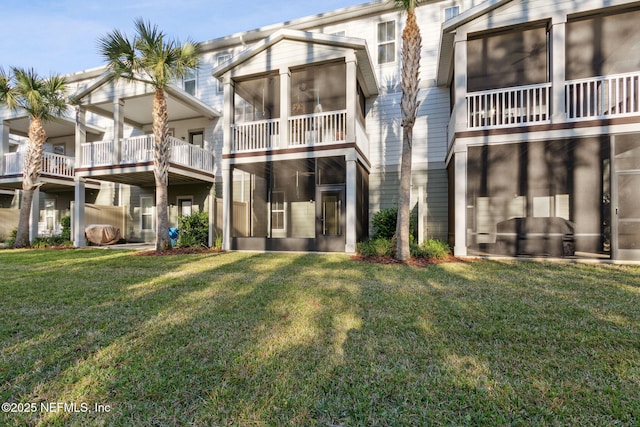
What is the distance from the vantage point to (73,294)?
4.47 metres

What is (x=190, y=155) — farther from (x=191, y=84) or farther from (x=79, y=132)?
(x=79, y=132)

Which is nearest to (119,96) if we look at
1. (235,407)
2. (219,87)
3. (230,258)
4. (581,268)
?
(219,87)

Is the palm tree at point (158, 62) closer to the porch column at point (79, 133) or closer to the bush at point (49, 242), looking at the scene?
the porch column at point (79, 133)

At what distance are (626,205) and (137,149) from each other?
1592 cm

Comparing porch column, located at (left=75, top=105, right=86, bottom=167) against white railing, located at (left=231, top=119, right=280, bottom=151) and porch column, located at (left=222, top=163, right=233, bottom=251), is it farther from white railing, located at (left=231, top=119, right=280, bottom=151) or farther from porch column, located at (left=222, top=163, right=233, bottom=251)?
white railing, located at (left=231, top=119, right=280, bottom=151)

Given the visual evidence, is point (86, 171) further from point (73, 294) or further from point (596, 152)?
point (596, 152)

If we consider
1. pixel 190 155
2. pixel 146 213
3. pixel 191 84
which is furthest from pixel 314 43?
pixel 146 213

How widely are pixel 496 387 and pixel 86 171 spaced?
15219 millimetres

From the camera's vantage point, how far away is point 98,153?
11938 mm

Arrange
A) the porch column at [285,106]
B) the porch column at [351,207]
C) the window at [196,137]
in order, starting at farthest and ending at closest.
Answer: the window at [196,137]
the porch column at [285,106]
the porch column at [351,207]

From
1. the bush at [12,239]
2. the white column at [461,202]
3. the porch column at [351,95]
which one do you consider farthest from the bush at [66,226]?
the white column at [461,202]

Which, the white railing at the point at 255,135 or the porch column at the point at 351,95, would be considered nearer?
the porch column at the point at 351,95

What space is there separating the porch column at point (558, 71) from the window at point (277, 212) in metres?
9.69

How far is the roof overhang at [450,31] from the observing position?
25.9 ft
